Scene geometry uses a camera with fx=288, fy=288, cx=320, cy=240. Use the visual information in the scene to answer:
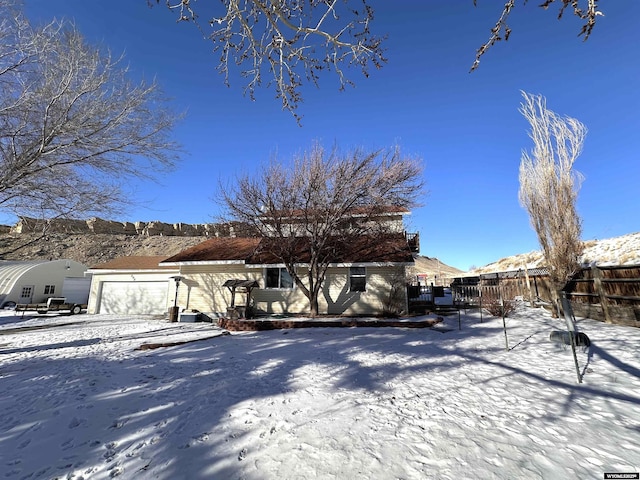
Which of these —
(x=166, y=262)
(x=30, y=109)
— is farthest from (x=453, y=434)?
(x=166, y=262)

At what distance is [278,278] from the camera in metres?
15.8

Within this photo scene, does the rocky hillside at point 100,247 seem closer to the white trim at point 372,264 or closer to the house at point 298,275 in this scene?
the house at point 298,275

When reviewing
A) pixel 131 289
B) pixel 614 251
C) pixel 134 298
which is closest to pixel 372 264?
pixel 134 298

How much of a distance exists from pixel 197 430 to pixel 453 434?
10.9ft

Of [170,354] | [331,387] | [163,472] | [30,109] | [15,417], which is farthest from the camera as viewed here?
[170,354]

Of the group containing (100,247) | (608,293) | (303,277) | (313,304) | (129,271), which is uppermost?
(100,247)

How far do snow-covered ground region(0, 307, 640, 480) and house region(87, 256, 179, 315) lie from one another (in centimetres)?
1091

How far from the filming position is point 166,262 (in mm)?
16766

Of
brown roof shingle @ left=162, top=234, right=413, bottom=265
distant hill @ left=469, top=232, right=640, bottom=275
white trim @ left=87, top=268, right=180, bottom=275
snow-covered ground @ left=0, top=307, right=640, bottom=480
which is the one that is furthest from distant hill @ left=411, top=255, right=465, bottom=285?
white trim @ left=87, top=268, right=180, bottom=275

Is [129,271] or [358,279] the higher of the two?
[129,271]

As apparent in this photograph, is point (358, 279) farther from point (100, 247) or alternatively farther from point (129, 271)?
point (100, 247)

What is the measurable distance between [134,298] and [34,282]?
17316mm

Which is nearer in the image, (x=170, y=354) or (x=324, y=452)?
(x=324, y=452)

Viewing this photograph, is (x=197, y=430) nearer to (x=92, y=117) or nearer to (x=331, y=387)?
(x=331, y=387)
